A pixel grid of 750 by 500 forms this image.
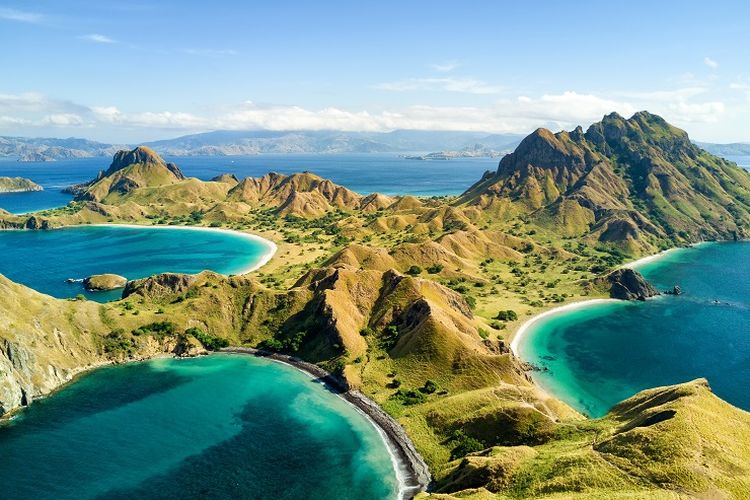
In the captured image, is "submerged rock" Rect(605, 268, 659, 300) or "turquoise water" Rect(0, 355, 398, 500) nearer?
"turquoise water" Rect(0, 355, 398, 500)

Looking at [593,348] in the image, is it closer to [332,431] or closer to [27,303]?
[332,431]

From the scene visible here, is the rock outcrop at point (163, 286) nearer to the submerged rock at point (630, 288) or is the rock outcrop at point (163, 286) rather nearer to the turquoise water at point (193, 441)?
the turquoise water at point (193, 441)

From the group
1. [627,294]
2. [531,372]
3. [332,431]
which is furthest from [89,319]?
[627,294]

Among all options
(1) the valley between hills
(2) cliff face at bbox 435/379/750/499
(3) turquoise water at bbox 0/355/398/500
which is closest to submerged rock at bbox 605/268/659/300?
(1) the valley between hills

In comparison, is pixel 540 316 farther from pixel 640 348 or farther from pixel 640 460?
pixel 640 460

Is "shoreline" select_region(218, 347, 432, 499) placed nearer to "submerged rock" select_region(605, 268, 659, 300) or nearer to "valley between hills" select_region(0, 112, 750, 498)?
"valley between hills" select_region(0, 112, 750, 498)
